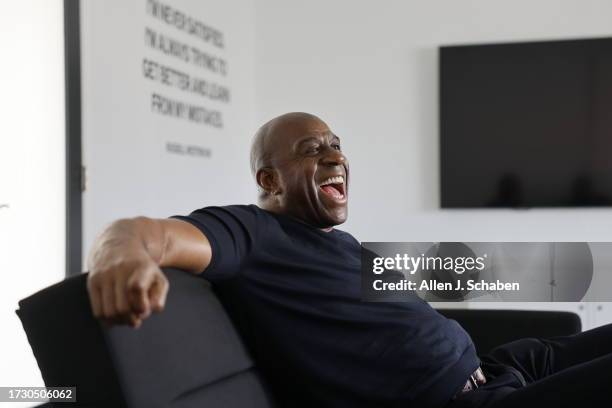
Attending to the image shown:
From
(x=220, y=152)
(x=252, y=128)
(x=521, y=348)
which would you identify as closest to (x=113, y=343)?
(x=521, y=348)

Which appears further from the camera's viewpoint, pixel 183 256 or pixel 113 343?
pixel 183 256

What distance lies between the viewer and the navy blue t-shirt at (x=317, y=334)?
4.65 feet

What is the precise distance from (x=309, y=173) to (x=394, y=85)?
344 cm

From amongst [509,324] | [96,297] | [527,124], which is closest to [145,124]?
[509,324]

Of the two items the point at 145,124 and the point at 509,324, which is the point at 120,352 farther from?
the point at 145,124

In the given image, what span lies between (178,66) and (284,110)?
1034 millimetres

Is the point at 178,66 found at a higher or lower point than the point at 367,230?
higher

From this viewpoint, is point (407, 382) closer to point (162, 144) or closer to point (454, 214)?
point (162, 144)

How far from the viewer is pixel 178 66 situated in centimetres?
427

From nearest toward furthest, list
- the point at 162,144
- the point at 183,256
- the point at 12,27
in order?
the point at 183,256 → the point at 12,27 → the point at 162,144

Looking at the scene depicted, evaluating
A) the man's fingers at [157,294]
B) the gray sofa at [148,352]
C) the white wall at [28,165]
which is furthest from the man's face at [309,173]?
the white wall at [28,165]

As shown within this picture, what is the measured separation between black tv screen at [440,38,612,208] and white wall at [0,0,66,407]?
7.96 feet

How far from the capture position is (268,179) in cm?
170

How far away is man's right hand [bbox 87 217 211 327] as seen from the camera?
0.87 meters
